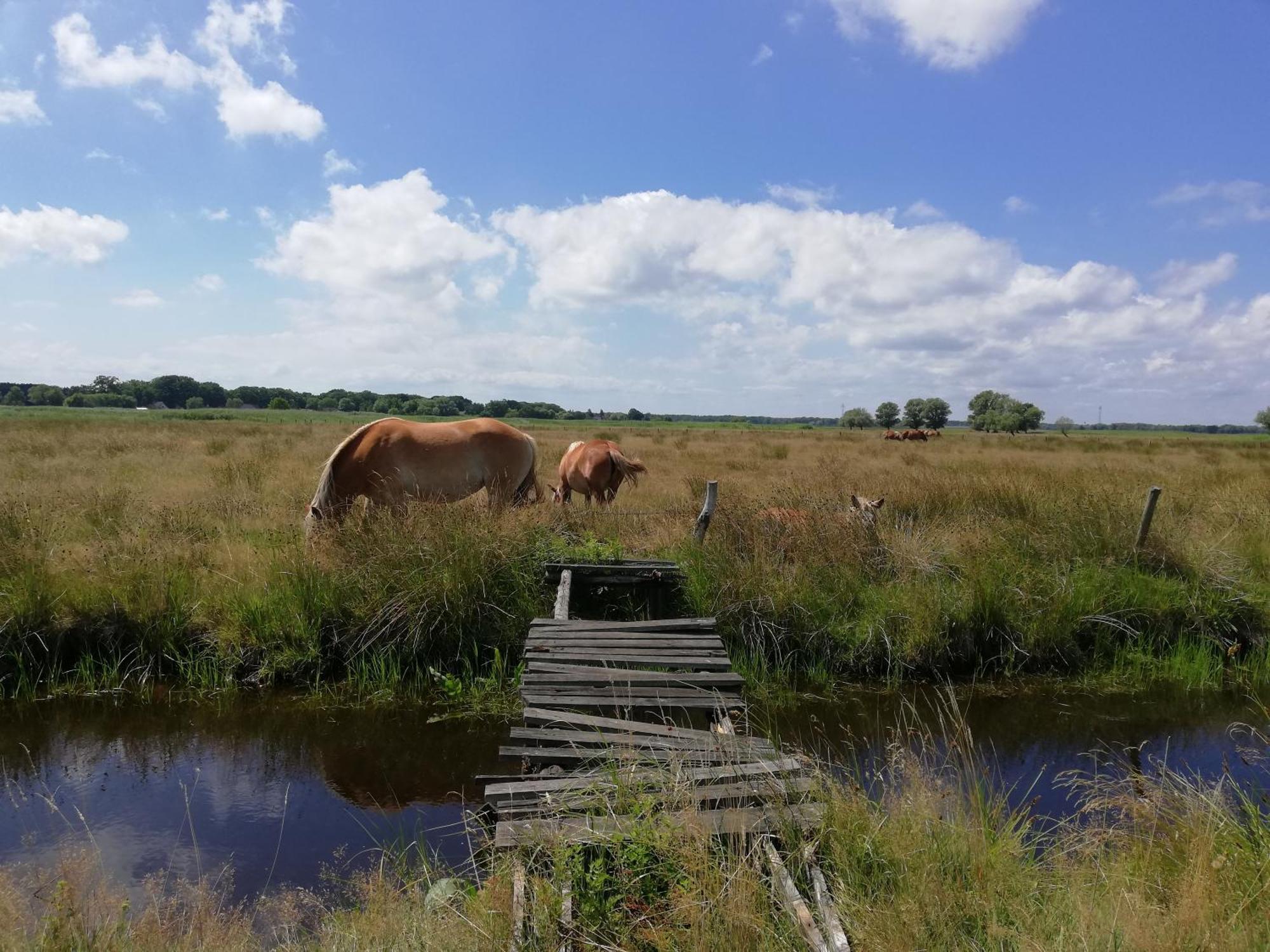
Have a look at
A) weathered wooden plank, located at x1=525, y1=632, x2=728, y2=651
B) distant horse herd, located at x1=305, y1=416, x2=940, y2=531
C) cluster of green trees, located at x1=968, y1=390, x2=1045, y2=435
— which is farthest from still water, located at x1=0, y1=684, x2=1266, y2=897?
cluster of green trees, located at x1=968, y1=390, x2=1045, y2=435

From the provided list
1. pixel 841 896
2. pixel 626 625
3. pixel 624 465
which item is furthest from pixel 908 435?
pixel 841 896

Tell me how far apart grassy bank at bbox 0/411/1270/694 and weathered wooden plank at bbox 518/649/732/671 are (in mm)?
1196

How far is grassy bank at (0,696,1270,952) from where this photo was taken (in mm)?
2342

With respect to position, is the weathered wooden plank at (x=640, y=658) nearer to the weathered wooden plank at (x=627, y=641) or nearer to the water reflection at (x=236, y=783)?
the weathered wooden plank at (x=627, y=641)

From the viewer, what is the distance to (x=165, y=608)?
21.0ft

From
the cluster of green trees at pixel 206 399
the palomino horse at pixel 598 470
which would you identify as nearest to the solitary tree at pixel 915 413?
the cluster of green trees at pixel 206 399

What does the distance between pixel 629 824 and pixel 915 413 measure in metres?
114

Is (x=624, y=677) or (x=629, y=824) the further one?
(x=624, y=677)

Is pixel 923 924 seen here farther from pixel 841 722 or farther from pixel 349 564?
pixel 349 564

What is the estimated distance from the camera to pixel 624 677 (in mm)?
4770

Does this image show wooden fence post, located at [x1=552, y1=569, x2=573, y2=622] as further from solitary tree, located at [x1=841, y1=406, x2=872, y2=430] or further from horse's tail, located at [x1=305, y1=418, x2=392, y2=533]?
solitary tree, located at [x1=841, y1=406, x2=872, y2=430]

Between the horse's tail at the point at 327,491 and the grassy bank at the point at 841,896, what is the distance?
4511mm

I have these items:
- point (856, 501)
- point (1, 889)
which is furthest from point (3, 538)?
point (856, 501)

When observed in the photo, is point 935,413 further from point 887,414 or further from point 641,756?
point 641,756
